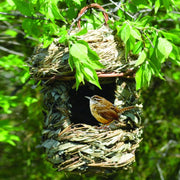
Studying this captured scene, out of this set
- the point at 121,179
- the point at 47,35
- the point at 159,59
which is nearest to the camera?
the point at 159,59

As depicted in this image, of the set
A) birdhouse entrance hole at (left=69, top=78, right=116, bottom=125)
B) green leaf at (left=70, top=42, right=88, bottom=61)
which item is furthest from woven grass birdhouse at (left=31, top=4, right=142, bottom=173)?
green leaf at (left=70, top=42, right=88, bottom=61)

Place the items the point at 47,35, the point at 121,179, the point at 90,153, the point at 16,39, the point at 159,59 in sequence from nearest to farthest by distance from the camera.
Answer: the point at 159,59, the point at 90,153, the point at 47,35, the point at 16,39, the point at 121,179

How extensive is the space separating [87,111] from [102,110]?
0.61 ft

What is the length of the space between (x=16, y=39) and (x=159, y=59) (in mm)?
2640

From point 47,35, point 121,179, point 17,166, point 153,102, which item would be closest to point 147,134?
point 153,102

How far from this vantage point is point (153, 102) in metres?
3.66

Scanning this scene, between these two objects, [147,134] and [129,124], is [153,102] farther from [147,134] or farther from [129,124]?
[129,124]

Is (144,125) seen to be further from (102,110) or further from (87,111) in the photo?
(102,110)

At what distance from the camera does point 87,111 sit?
→ 167cm

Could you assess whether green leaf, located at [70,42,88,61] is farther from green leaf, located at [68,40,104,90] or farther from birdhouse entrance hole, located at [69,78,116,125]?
birdhouse entrance hole, located at [69,78,116,125]

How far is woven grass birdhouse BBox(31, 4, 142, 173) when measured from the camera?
1501mm

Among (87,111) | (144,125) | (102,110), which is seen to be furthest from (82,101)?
(144,125)

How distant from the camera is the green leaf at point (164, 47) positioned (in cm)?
116

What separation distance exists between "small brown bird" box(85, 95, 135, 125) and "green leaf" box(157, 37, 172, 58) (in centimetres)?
46
